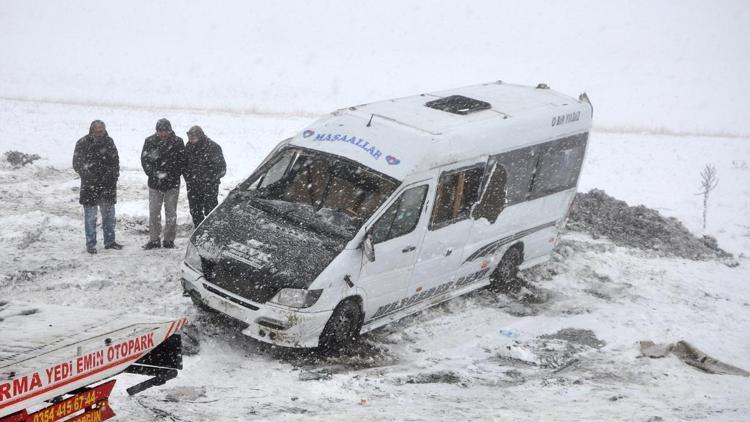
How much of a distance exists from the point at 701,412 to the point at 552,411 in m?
1.49

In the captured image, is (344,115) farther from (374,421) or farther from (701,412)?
(701,412)

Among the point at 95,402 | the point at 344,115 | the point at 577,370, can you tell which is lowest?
the point at 577,370

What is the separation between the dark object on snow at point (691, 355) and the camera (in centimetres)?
938

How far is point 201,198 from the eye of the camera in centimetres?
1140

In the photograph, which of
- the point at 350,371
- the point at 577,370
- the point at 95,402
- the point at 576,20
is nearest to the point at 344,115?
the point at 350,371

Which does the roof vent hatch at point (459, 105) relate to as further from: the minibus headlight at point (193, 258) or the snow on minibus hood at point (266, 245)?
the minibus headlight at point (193, 258)

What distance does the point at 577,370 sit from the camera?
9.07m

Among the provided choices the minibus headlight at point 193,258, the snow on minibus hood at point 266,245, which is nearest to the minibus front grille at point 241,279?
the snow on minibus hood at point 266,245

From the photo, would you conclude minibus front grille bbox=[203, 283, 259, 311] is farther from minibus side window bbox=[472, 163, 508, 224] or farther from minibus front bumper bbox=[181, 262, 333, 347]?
minibus side window bbox=[472, 163, 508, 224]

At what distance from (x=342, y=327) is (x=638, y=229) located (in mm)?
7563

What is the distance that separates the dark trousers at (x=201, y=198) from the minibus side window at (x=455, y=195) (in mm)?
3403

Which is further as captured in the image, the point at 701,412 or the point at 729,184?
the point at 729,184

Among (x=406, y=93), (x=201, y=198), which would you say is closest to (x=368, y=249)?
(x=201, y=198)

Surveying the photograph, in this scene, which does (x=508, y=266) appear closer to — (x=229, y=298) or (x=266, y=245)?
(x=266, y=245)
